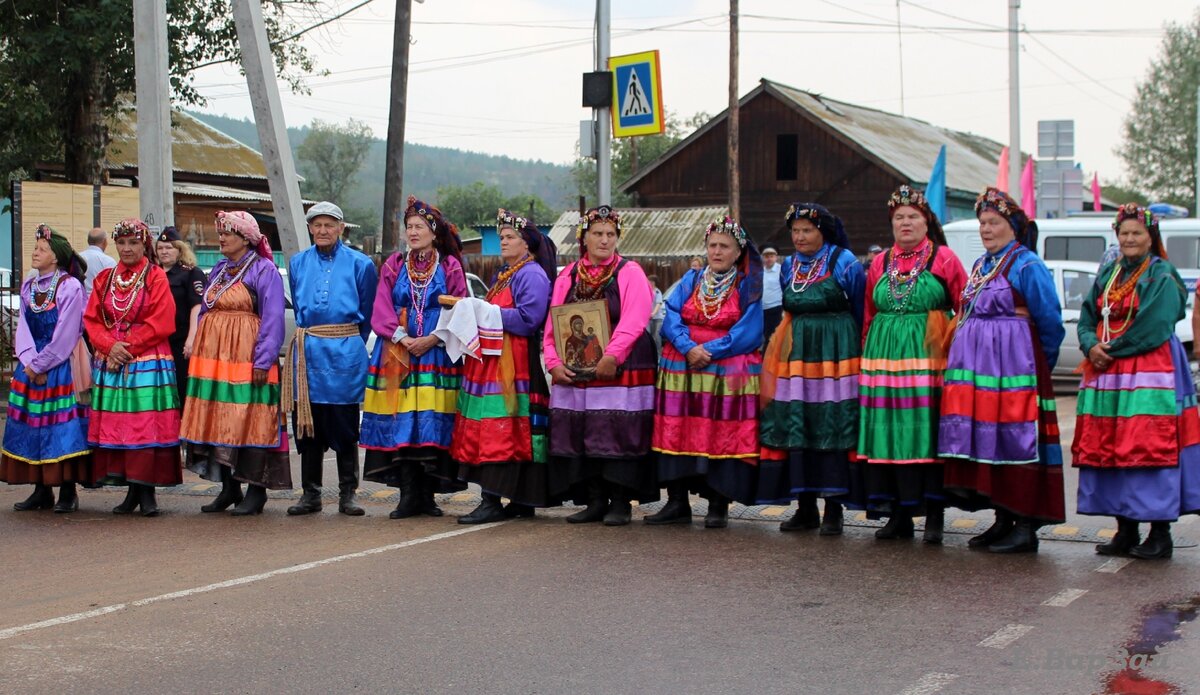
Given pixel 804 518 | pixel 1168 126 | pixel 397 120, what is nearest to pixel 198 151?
pixel 397 120

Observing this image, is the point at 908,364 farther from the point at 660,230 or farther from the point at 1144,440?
the point at 660,230

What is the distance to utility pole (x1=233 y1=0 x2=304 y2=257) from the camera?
13.6m

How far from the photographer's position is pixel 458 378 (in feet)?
29.7

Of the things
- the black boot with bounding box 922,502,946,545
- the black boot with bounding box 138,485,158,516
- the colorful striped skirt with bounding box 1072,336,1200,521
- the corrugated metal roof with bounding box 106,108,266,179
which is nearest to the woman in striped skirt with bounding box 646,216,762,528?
the black boot with bounding box 922,502,946,545

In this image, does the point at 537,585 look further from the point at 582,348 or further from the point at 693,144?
the point at 693,144

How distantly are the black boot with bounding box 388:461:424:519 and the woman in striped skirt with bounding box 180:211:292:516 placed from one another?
0.79 meters

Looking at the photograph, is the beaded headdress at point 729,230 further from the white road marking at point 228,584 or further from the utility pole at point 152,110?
the utility pole at point 152,110

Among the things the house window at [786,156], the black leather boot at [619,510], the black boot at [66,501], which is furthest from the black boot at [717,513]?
the house window at [786,156]

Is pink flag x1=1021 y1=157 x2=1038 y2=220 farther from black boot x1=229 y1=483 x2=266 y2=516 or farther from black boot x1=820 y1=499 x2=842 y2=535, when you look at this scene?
black boot x1=229 y1=483 x2=266 y2=516

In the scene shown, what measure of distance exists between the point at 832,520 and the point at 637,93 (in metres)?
7.75

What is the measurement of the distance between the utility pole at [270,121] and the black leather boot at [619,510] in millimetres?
6019

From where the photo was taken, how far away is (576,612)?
21.1 ft

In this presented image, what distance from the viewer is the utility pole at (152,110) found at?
47.0 feet

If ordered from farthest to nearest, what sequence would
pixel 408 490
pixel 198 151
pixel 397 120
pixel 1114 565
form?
pixel 198 151
pixel 397 120
pixel 408 490
pixel 1114 565
